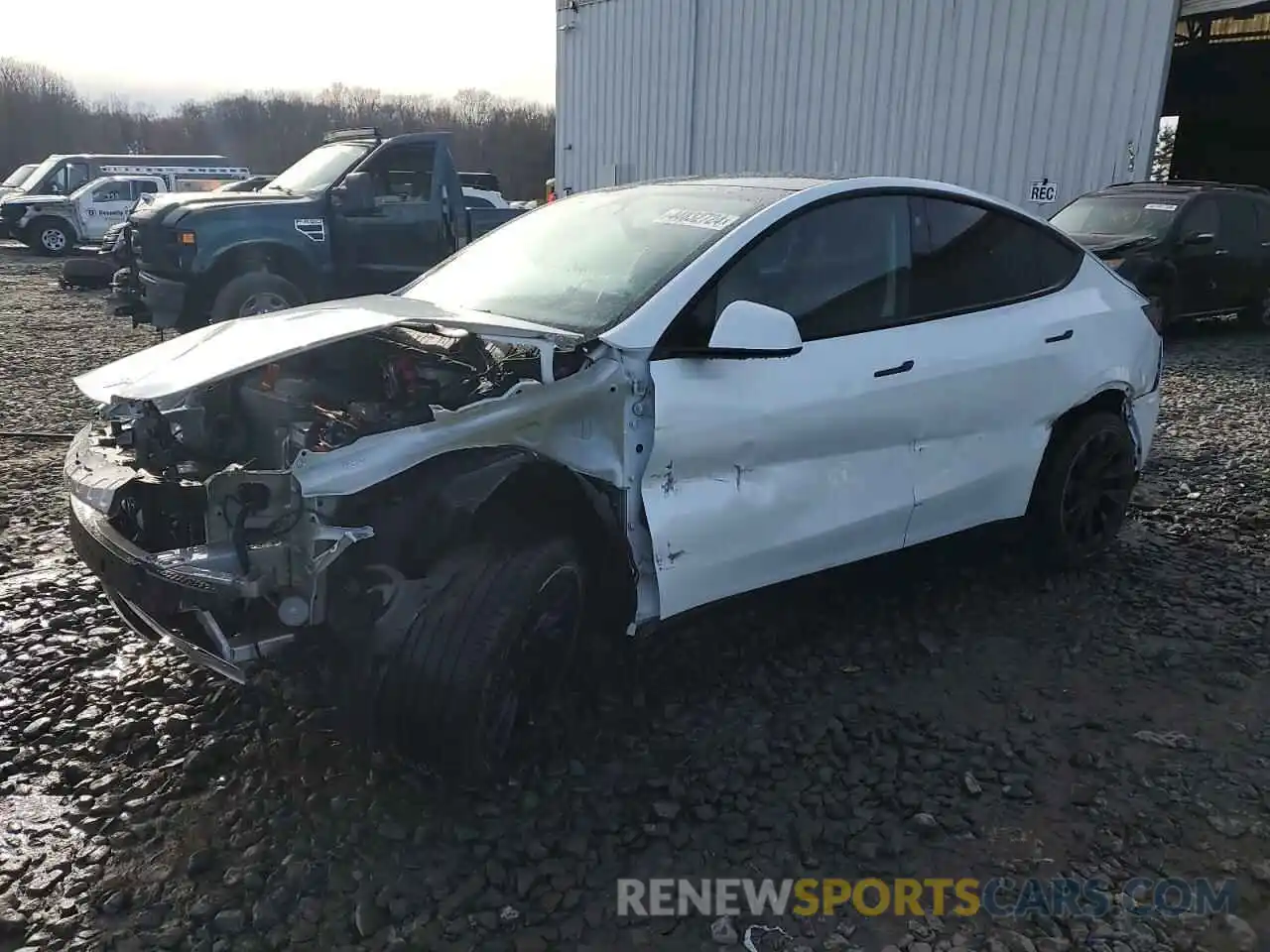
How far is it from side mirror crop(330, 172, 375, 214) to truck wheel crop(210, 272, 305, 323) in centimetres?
86

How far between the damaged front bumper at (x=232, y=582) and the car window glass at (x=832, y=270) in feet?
4.37

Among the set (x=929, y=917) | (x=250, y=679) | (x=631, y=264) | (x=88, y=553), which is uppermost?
(x=631, y=264)

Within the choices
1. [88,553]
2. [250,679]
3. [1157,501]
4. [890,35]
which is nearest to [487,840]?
[250,679]

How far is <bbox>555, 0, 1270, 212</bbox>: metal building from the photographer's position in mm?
10078

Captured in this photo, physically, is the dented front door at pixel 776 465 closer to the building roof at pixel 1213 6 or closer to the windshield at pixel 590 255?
the windshield at pixel 590 255

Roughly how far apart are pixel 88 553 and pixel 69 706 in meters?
0.72

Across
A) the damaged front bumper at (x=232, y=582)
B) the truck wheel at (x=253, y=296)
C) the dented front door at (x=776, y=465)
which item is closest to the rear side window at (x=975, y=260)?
the dented front door at (x=776, y=465)

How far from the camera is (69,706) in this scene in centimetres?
301

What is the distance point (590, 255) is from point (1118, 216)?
7983 mm

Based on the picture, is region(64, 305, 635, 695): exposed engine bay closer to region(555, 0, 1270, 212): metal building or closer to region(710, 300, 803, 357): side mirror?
region(710, 300, 803, 357): side mirror

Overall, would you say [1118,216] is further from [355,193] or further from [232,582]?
[232,582]

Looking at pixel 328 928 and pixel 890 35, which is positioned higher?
pixel 890 35

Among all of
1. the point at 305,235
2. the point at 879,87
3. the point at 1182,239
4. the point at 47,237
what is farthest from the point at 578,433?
the point at 47,237

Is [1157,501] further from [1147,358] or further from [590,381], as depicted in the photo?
[590,381]
